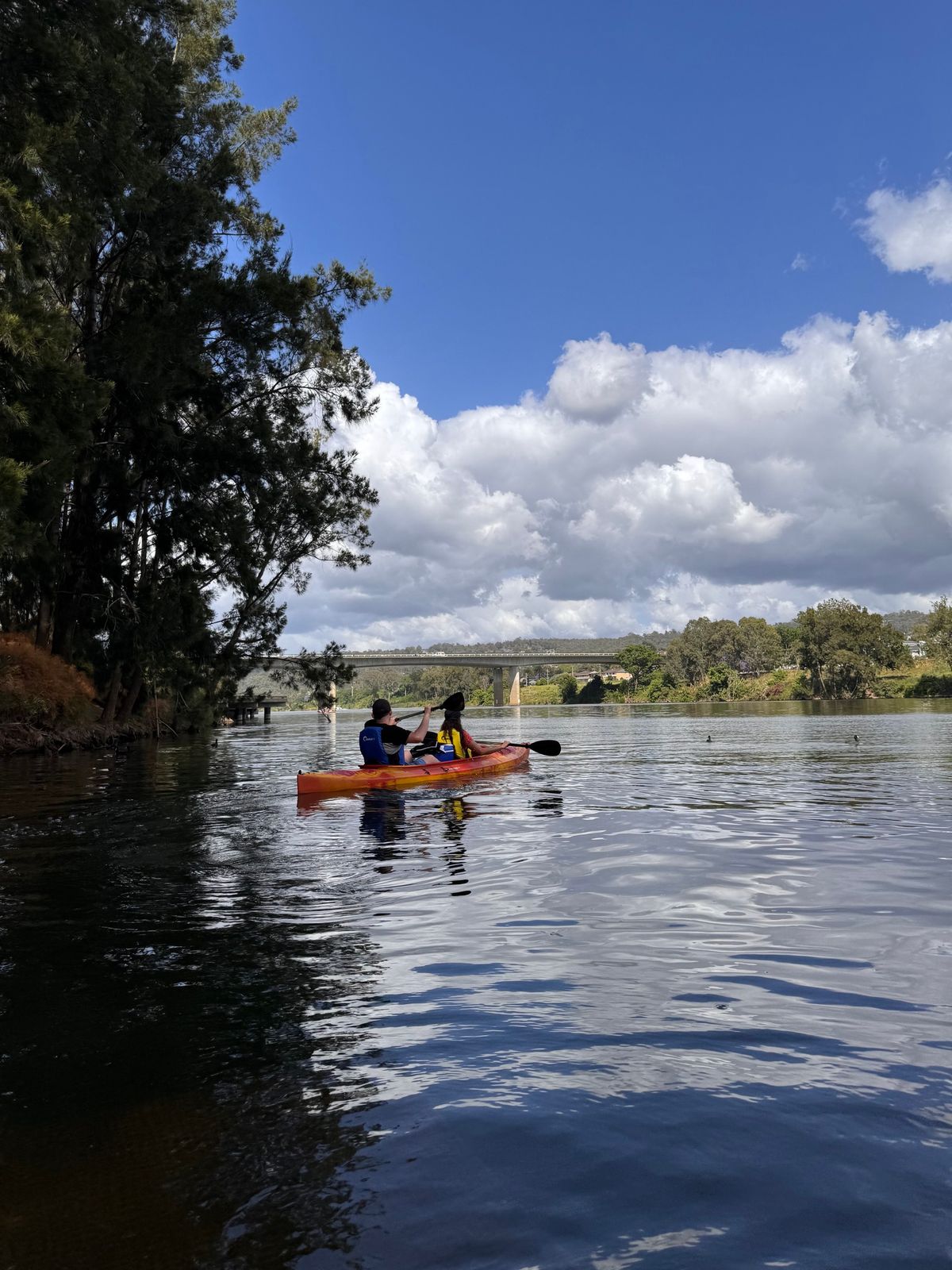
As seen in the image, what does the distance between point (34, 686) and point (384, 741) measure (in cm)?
1286

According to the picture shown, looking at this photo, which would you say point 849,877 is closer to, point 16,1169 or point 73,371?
point 16,1169

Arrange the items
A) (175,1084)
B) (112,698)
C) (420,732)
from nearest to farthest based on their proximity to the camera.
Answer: (175,1084) < (420,732) < (112,698)

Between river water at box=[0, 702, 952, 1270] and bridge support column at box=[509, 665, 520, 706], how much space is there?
10477cm

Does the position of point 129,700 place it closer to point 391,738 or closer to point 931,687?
point 391,738

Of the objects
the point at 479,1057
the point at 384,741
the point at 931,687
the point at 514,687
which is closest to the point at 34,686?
the point at 384,741

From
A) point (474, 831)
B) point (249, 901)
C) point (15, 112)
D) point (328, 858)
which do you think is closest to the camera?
point (249, 901)

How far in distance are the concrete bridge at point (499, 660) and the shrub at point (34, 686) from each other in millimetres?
69128

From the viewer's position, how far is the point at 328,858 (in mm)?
9250

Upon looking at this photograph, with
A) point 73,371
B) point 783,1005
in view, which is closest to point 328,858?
point 783,1005

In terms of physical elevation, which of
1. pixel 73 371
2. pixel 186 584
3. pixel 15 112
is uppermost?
pixel 15 112

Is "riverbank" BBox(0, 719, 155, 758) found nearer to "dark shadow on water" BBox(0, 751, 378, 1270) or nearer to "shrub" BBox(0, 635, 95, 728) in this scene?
"shrub" BBox(0, 635, 95, 728)

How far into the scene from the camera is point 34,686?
23312mm

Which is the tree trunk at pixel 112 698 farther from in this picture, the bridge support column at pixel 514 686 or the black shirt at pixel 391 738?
the bridge support column at pixel 514 686

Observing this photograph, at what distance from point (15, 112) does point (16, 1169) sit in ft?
53.9
